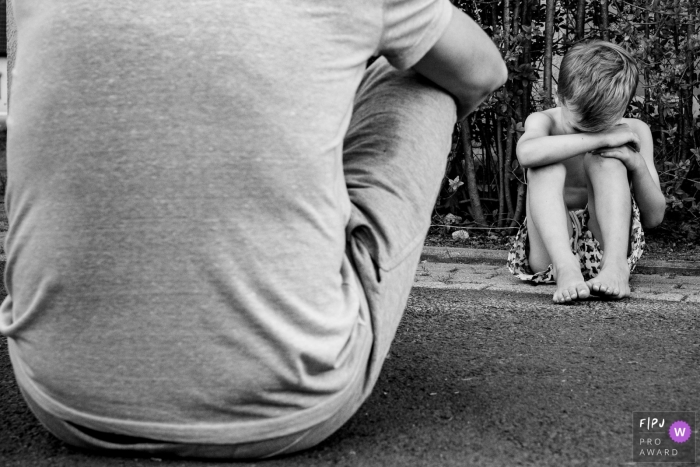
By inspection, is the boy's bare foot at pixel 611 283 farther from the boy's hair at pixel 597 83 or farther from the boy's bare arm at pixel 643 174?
the boy's hair at pixel 597 83

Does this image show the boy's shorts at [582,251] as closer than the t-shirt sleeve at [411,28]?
No

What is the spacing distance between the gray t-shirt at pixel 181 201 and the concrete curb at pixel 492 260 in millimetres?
2664

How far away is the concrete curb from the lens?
12.2 feet

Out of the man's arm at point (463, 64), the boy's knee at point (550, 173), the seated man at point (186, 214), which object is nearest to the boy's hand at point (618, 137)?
the boy's knee at point (550, 173)

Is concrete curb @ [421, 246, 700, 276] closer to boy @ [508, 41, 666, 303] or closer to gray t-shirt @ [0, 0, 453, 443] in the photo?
boy @ [508, 41, 666, 303]

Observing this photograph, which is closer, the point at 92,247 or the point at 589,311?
the point at 92,247

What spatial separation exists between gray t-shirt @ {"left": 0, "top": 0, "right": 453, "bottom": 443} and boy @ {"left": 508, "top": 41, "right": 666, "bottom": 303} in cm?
183

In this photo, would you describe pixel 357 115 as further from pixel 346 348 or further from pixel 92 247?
pixel 92 247

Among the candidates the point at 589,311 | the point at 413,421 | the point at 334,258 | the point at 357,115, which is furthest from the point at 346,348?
the point at 589,311

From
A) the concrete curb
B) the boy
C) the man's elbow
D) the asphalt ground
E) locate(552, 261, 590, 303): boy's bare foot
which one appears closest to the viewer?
the asphalt ground

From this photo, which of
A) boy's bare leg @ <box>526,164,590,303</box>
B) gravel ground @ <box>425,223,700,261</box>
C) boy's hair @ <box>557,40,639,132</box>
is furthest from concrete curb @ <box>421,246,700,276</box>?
boy's hair @ <box>557,40,639,132</box>

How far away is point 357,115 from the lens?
69.1 inches

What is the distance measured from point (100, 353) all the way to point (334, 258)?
404mm

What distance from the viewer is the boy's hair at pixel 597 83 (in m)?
3.09
